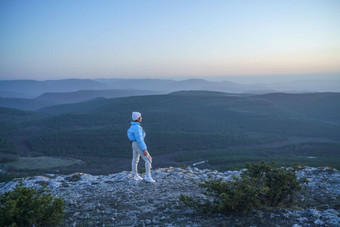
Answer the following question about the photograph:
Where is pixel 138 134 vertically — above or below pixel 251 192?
above

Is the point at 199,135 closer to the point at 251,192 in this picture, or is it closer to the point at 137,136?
the point at 137,136

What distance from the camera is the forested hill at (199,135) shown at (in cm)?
3025

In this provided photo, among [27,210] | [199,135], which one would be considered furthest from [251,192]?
[199,135]

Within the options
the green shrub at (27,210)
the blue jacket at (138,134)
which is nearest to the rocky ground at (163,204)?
the green shrub at (27,210)

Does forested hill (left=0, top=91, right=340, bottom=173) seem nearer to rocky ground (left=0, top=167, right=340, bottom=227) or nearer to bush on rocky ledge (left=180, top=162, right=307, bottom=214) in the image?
rocky ground (left=0, top=167, right=340, bottom=227)

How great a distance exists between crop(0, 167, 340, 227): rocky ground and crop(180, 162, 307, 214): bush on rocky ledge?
8.1 inches

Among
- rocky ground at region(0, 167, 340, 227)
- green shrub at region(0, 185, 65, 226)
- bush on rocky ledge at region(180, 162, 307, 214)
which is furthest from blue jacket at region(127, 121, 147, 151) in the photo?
green shrub at region(0, 185, 65, 226)

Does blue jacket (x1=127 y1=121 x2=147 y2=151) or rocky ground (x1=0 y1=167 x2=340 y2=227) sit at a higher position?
blue jacket (x1=127 y1=121 x2=147 y2=151)

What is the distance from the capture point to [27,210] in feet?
14.7

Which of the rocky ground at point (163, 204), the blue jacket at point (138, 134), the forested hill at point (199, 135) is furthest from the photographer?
the forested hill at point (199, 135)

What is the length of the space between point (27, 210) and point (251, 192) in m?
4.44

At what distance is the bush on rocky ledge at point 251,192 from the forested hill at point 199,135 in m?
15.8

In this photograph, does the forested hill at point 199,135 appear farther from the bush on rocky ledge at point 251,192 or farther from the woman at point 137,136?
the bush on rocky ledge at point 251,192

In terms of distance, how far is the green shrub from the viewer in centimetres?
421
